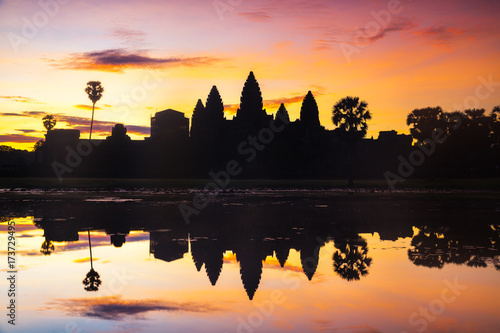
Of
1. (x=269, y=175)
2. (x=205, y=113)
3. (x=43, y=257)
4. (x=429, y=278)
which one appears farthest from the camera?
(x=205, y=113)

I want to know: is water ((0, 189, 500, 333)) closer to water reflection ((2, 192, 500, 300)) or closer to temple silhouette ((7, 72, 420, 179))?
water reflection ((2, 192, 500, 300))

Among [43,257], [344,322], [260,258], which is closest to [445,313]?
[344,322]

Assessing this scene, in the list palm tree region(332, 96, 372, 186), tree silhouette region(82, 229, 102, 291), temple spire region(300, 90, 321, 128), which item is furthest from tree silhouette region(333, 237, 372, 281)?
temple spire region(300, 90, 321, 128)

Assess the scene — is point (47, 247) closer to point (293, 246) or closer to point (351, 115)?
point (293, 246)

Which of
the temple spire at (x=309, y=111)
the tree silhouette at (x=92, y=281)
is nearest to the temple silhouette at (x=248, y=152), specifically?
the temple spire at (x=309, y=111)

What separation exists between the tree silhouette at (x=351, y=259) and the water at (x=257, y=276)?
0.03m

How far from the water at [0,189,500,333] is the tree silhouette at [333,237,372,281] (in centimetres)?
3

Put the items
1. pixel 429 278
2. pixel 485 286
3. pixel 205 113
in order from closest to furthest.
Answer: pixel 485 286 → pixel 429 278 → pixel 205 113

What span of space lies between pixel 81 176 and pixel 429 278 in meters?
83.9

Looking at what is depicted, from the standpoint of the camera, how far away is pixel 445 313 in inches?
323

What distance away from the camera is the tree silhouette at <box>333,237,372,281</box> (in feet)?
37.3

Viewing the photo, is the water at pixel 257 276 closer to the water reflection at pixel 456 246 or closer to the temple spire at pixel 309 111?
the water reflection at pixel 456 246

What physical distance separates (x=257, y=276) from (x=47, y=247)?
6770mm

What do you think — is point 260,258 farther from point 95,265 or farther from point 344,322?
point 344,322
